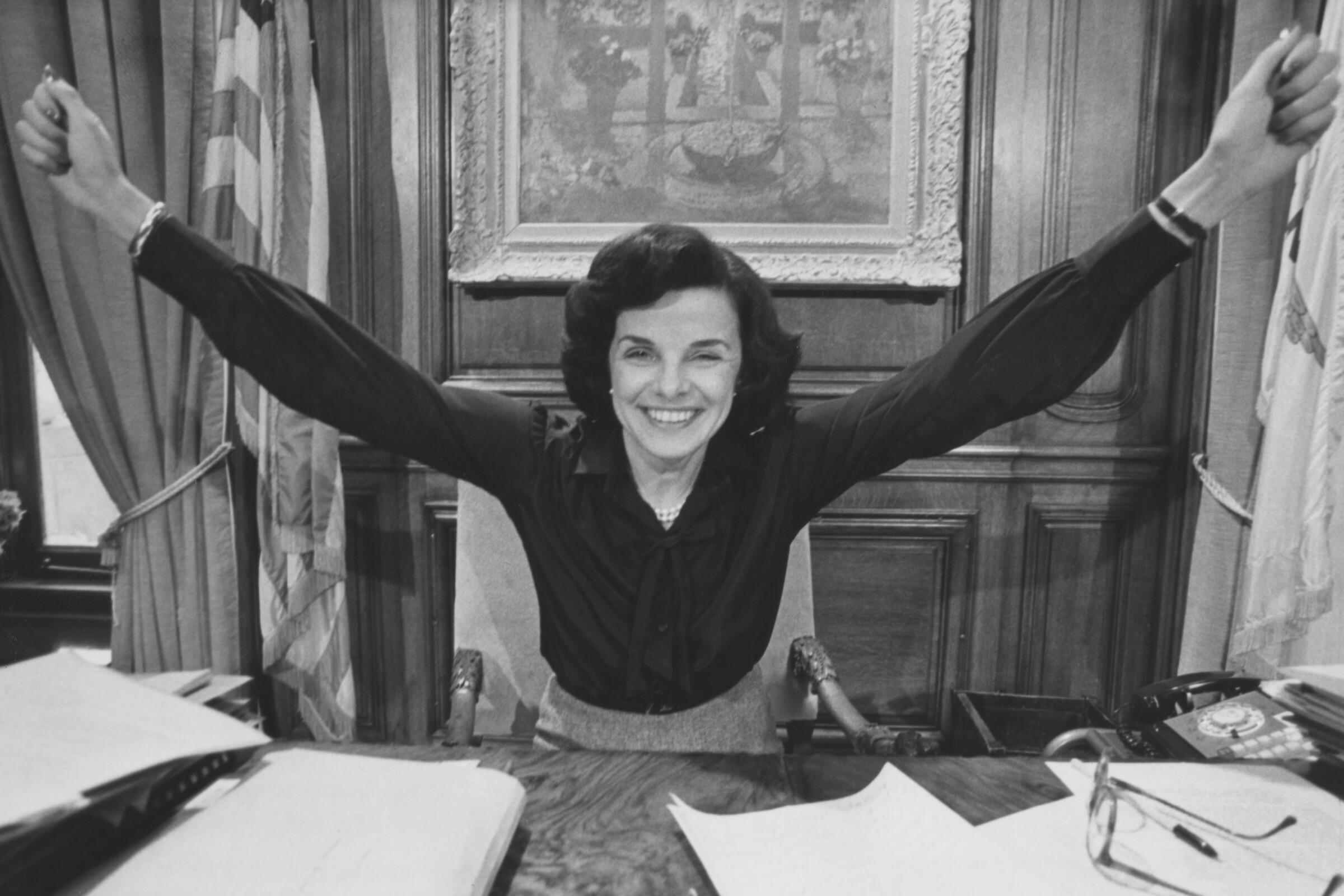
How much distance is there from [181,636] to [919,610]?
213 centimetres

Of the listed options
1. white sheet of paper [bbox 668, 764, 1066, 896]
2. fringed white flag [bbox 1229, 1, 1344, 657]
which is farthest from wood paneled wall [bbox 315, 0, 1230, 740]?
white sheet of paper [bbox 668, 764, 1066, 896]

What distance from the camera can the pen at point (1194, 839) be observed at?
2.16ft

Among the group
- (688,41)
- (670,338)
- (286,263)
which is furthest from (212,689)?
(688,41)

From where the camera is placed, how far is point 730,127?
2.21m

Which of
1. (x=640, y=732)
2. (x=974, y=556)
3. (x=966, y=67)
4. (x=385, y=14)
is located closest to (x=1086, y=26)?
(x=966, y=67)

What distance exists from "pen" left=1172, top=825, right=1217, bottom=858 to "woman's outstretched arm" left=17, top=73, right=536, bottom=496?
992mm

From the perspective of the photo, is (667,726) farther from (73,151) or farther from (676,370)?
(73,151)

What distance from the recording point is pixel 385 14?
226cm

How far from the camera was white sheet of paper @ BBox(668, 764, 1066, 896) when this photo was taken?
2.05 feet

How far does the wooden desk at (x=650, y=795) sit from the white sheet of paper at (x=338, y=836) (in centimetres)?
5

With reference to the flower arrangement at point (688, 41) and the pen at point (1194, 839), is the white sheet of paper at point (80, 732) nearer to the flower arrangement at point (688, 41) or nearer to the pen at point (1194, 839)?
the pen at point (1194, 839)

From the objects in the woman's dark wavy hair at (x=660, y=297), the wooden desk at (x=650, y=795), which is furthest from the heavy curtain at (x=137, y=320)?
the wooden desk at (x=650, y=795)

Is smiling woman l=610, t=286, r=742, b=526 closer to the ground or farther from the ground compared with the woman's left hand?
closer to the ground

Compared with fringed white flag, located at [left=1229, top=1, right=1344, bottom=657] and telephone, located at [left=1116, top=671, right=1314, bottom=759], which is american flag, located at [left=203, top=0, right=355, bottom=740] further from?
fringed white flag, located at [left=1229, top=1, right=1344, bottom=657]
